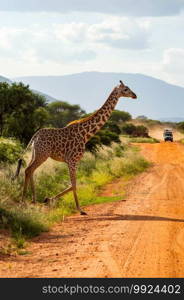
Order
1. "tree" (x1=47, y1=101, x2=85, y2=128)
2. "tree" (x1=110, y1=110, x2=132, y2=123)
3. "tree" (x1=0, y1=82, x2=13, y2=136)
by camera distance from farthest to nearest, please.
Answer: "tree" (x1=110, y1=110, x2=132, y2=123) < "tree" (x1=47, y1=101, x2=85, y2=128) < "tree" (x1=0, y1=82, x2=13, y2=136)

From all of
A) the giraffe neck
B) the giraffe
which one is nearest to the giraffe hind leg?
the giraffe

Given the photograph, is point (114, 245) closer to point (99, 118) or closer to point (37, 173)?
point (99, 118)

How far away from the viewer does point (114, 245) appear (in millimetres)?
10352

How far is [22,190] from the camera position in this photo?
15398 millimetres

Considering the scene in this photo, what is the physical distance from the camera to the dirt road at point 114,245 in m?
8.53

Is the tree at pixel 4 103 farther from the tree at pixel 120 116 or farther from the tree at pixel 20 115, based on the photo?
the tree at pixel 120 116

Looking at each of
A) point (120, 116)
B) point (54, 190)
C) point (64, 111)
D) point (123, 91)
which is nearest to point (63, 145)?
point (54, 190)

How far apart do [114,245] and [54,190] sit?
706 cm

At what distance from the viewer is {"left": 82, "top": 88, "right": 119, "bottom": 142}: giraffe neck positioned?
15898 mm

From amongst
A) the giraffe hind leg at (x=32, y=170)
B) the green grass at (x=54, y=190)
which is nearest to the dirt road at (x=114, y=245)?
the green grass at (x=54, y=190)

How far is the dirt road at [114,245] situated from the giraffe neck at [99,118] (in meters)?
2.04

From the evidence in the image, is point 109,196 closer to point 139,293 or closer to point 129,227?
point 129,227

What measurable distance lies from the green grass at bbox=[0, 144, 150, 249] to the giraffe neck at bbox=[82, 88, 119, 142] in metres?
1.98

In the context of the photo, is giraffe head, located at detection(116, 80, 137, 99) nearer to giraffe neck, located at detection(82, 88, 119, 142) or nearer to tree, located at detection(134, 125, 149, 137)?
giraffe neck, located at detection(82, 88, 119, 142)
